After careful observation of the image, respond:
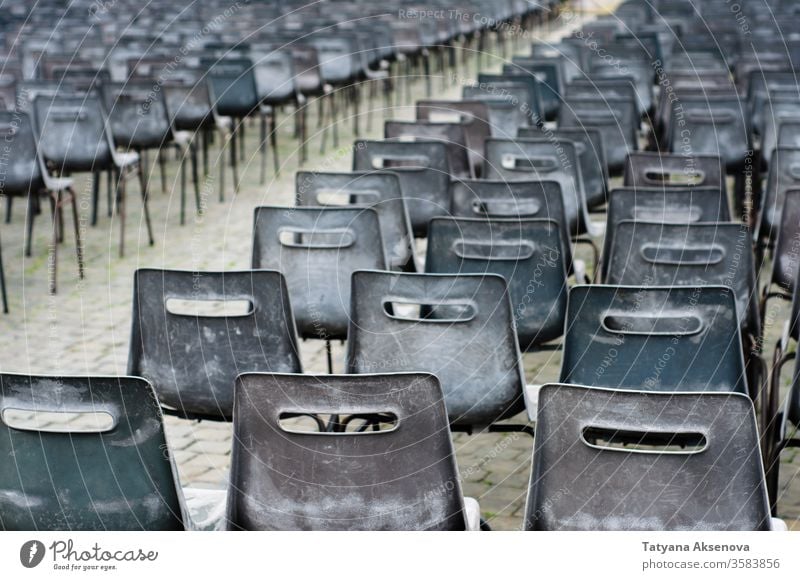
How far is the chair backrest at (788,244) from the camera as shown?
582cm

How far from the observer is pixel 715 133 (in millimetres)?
8836

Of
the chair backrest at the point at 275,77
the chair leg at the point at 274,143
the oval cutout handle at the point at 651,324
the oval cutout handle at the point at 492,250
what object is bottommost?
the chair leg at the point at 274,143

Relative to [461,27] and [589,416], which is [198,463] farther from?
[461,27]

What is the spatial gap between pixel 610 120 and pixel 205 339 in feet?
16.6

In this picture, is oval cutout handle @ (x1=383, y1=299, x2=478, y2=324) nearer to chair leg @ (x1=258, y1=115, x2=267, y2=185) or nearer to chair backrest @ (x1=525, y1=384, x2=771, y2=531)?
chair backrest @ (x1=525, y1=384, x2=771, y2=531)

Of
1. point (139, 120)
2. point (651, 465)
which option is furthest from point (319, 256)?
point (139, 120)

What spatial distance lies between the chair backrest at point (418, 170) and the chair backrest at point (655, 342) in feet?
9.20

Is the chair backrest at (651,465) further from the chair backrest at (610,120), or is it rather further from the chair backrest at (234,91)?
the chair backrest at (234,91)

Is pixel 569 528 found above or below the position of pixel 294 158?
above

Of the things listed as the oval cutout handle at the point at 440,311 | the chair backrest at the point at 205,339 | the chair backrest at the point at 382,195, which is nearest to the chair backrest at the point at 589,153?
the chair backrest at the point at 382,195

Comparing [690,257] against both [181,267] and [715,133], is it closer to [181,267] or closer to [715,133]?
[715,133]

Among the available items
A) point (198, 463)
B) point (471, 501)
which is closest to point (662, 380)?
point (471, 501)

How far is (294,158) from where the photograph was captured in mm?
13508
